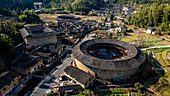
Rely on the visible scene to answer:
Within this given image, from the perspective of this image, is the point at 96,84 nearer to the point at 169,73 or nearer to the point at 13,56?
the point at 169,73

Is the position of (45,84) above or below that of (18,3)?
below

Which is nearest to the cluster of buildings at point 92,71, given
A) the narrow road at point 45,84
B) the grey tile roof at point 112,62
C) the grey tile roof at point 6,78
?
the grey tile roof at point 112,62

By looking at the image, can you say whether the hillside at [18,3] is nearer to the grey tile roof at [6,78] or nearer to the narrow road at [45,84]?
the grey tile roof at [6,78]

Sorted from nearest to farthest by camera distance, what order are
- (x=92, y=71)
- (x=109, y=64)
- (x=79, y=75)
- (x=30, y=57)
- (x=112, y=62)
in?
(x=79, y=75) < (x=109, y=64) < (x=112, y=62) < (x=92, y=71) < (x=30, y=57)

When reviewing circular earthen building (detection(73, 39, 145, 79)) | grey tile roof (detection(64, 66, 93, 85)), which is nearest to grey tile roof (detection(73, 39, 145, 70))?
circular earthen building (detection(73, 39, 145, 79))

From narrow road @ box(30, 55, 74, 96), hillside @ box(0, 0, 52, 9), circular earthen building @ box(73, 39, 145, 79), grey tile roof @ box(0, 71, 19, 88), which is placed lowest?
narrow road @ box(30, 55, 74, 96)

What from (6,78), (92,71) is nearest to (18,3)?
(6,78)

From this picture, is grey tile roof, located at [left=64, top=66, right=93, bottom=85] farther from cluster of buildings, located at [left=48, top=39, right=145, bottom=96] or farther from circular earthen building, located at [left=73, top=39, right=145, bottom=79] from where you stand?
circular earthen building, located at [left=73, top=39, right=145, bottom=79]

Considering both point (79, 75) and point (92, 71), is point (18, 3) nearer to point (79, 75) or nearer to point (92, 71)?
point (79, 75)

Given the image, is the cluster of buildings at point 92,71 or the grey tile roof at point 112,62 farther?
the grey tile roof at point 112,62

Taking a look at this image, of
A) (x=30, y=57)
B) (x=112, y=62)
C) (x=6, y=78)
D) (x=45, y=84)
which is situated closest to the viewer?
(x=6, y=78)

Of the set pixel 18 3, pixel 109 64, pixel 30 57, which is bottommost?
pixel 30 57
